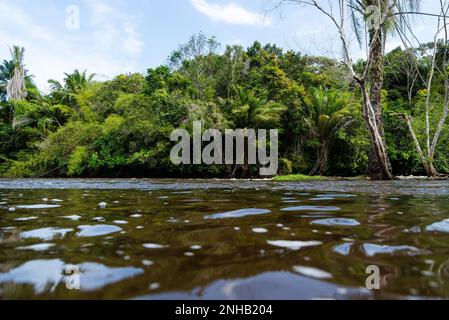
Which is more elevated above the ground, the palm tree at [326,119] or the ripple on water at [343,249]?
the palm tree at [326,119]

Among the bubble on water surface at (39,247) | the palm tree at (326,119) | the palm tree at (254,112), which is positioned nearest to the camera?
the bubble on water surface at (39,247)

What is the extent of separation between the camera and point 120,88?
2042 cm

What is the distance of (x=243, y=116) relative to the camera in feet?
49.2

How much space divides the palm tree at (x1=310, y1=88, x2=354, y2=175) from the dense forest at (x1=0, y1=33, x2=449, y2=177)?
1.9 inches

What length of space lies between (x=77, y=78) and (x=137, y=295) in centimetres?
3036

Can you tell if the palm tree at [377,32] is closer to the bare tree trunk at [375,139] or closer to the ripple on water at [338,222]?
the bare tree trunk at [375,139]

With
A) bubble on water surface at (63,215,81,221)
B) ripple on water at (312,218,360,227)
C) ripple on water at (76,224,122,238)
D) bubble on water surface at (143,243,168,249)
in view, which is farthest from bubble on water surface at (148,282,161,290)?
bubble on water surface at (63,215,81,221)

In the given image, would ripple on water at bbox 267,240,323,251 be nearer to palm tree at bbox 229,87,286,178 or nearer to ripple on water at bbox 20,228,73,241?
ripple on water at bbox 20,228,73,241

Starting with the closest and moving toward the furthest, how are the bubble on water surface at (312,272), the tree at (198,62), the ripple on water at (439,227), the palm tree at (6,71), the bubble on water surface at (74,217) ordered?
the bubble on water surface at (312,272)
the ripple on water at (439,227)
the bubble on water surface at (74,217)
the tree at (198,62)
the palm tree at (6,71)

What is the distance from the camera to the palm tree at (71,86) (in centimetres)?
2420

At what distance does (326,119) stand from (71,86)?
21.2 metres

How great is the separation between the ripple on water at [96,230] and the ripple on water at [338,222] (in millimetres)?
1293

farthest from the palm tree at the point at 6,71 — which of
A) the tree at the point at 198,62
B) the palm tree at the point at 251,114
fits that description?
the palm tree at the point at 251,114
